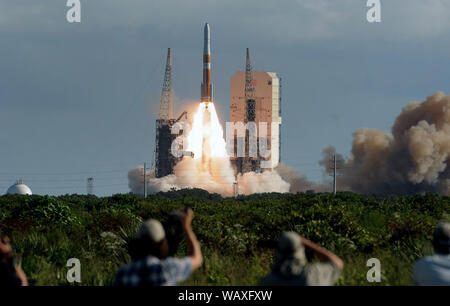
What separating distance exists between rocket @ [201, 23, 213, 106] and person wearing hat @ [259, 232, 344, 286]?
74.3 m

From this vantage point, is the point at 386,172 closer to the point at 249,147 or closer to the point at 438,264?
the point at 249,147

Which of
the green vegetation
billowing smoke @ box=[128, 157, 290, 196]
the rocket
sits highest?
the rocket

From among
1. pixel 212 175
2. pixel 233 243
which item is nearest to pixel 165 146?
pixel 212 175

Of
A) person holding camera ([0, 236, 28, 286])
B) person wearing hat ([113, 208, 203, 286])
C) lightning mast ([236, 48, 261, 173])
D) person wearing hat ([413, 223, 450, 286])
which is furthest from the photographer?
lightning mast ([236, 48, 261, 173])

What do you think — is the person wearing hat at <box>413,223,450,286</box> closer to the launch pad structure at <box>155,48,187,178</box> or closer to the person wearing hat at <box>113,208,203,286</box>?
the person wearing hat at <box>113,208,203,286</box>

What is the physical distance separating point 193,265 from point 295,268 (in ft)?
3.69

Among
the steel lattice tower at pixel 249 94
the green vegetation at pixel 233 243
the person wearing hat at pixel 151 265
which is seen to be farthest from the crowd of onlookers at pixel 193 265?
the steel lattice tower at pixel 249 94

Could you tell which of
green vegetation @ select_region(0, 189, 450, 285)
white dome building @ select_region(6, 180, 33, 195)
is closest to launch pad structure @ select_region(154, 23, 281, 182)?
white dome building @ select_region(6, 180, 33, 195)

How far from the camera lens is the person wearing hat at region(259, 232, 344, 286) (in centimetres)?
775

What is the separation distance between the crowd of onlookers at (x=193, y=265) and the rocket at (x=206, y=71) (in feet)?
242

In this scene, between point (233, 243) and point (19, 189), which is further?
point (19, 189)

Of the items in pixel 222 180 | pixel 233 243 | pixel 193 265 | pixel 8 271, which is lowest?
pixel 233 243

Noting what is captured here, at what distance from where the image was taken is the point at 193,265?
7914 millimetres
